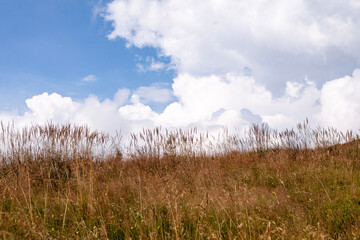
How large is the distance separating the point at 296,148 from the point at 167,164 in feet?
15.0

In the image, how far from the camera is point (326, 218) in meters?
3.65

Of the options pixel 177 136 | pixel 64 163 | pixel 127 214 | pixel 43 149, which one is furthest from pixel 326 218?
pixel 43 149

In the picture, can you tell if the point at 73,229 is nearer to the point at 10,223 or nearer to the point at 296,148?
the point at 10,223

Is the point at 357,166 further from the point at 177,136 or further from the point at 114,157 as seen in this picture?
the point at 114,157

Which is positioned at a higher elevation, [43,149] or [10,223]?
[43,149]

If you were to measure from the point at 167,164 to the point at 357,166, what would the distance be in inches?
196

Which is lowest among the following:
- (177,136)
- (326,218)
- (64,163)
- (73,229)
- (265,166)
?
(326,218)

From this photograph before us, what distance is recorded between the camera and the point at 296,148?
881cm

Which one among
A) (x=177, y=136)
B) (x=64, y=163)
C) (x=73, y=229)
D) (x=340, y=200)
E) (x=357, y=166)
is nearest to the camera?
(x=73, y=229)

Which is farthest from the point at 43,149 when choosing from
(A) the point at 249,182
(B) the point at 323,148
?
(B) the point at 323,148

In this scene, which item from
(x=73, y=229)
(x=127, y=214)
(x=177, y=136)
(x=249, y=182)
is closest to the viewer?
(x=73, y=229)

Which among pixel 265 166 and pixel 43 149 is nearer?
pixel 265 166

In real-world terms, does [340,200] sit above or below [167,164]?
below

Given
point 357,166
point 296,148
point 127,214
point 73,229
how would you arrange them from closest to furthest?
point 73,229 < point 127,214 < point 357,166 < point 296,148
